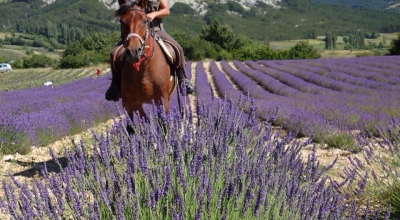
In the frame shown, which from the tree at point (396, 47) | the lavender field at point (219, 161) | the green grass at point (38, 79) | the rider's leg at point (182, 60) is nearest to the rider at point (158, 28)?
the rider's leg at point (182, 60)

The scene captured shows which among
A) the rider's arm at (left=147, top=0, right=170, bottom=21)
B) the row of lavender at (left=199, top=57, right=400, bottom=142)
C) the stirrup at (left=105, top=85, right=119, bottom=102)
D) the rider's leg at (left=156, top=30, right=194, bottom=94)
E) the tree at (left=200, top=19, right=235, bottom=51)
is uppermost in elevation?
the tree at (left=200, top=19, right=235, bottom=51)

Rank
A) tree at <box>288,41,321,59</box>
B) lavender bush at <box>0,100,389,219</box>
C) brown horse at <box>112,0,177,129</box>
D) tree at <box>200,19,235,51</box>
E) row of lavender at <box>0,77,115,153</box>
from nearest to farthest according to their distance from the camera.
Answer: lavender bush at <box>0,100,389,219</box>
brown horse at <box>112,0,177,129</box>
row of lavender at <box>0,77,115,153</box>
tree at <box>288,41,321,59</box>
tree at <box>200,19,235,51</box>

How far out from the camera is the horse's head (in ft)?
11.2

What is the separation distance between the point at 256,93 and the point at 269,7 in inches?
7702

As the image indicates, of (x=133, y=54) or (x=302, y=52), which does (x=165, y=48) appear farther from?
(x=302, y=52)

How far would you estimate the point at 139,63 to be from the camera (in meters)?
3.83

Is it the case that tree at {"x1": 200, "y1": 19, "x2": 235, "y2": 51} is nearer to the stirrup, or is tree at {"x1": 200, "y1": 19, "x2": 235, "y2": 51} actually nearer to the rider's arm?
the stirrup

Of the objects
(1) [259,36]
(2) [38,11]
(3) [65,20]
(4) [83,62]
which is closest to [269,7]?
(1) [259,36]

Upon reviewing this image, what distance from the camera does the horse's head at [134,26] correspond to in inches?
135

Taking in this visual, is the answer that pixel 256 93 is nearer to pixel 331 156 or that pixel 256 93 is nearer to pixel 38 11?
pixel 331 156

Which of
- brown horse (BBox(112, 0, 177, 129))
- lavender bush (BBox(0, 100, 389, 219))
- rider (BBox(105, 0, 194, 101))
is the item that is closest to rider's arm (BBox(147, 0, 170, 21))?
rider (BBox(105, 0, 194, 101))

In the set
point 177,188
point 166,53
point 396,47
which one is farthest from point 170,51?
point 396,47

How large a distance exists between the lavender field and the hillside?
114 metres

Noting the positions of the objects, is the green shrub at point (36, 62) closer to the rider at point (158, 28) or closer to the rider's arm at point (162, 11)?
the rider at point (158, 28)
